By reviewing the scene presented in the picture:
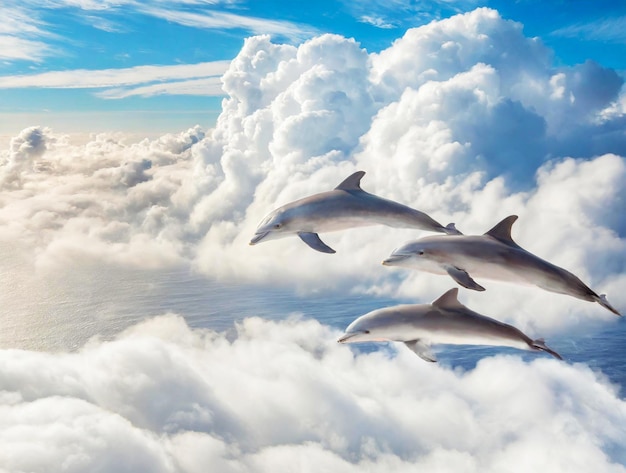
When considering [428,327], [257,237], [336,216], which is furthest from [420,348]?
[257,237]

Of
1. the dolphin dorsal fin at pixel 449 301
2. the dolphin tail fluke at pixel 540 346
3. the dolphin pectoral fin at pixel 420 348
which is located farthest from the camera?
the dolphin dorsal fin at pixel 449 301

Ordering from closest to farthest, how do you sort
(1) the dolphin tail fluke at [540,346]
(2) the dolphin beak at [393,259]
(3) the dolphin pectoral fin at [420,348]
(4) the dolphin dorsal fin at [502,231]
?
1. (1) the dolphin tail fluke at [540,346]
2. (2) the dolphin beak at [393,259]
3. (4) the dolphin dorsal fin at [502,231]
4. (3) the dolphin pectoral fin at [420,348]

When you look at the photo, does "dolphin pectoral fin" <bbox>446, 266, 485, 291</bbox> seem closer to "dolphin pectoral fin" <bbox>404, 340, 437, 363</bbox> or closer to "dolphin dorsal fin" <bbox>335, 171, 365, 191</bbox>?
"dolphin pectoral fin" <bbox>404, 340, 437, 363</bbox>

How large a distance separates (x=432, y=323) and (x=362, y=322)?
70 cm

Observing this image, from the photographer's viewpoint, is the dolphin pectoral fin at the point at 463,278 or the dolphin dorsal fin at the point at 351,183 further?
the dolphin dorsal fin at the point at 351,183

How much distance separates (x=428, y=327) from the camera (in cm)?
529

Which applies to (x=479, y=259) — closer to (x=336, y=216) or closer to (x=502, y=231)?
(x=502, y=231)

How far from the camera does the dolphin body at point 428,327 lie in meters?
5.05

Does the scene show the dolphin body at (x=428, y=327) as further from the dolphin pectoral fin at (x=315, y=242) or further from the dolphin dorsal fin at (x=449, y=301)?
the dolphin pectoral fin at (x=315, y=242)

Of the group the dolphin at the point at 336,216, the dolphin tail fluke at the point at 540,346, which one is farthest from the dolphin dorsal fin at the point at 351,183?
the dolphin tail fluke at the point at 540,346

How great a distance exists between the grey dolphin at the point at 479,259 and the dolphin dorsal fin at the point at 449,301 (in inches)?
16.9

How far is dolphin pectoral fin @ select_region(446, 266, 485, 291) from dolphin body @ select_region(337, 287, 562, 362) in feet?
1.81

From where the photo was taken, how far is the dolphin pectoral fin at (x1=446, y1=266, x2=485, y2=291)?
4.51 metres

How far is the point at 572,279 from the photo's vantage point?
4.30 m
